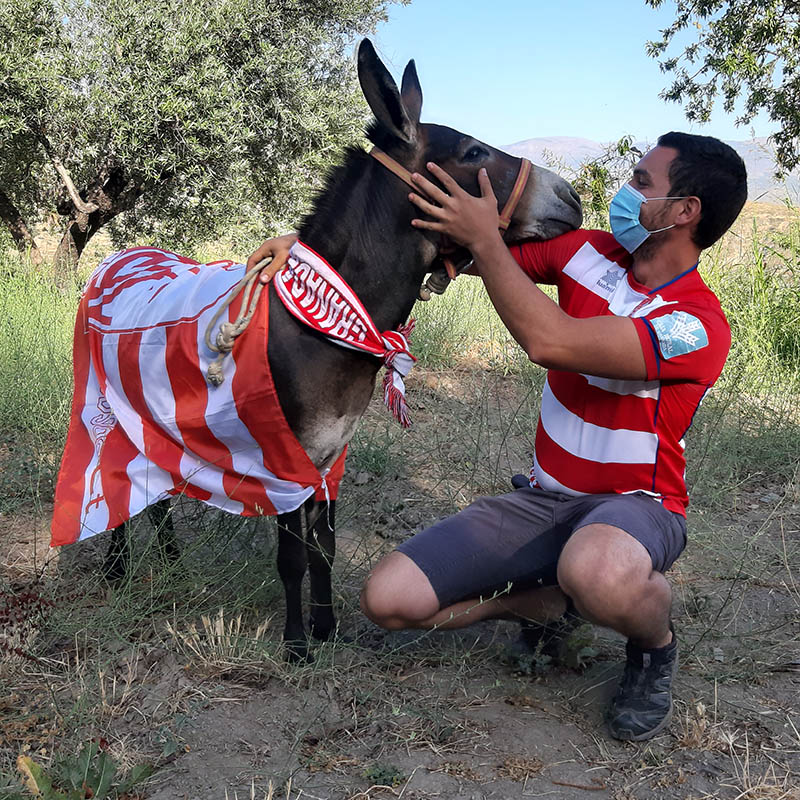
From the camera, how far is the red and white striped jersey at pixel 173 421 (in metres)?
2.61

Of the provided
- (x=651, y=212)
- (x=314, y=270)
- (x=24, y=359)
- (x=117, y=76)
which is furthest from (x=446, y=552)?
(x=117, y=76)

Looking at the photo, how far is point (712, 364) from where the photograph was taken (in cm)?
246

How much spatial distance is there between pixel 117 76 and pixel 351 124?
2560mm

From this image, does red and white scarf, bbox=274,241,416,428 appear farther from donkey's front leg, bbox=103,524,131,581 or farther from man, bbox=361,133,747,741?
donkey's front leg, bbox=103,524,131,581

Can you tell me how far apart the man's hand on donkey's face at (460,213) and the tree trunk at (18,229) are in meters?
8.04

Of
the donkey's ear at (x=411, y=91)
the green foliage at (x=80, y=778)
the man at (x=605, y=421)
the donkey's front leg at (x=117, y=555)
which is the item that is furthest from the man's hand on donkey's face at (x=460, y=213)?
the donkey's front leg at (x=117, y=555)

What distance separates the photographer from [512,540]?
2729 millimetres

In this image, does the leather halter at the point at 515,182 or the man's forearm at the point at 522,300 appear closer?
the man's forearm at the point at 522,300

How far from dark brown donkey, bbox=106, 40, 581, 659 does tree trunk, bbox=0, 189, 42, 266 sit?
7.74 m

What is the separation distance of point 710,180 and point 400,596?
168cm

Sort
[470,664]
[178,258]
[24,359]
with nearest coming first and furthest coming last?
[470,664] < [178,258] < [24,359]

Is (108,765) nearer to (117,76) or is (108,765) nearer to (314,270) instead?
(314,270)

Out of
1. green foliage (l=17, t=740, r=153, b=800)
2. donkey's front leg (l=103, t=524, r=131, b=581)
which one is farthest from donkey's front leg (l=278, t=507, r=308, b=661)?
donkey's front leg (l=103, t=524, r=131, b=581)

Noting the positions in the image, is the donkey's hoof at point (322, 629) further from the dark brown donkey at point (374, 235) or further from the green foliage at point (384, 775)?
the green foliage at point (384, 775)
